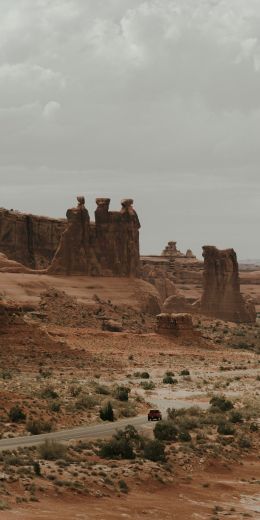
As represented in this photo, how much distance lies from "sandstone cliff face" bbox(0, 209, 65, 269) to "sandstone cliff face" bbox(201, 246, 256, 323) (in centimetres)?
1927

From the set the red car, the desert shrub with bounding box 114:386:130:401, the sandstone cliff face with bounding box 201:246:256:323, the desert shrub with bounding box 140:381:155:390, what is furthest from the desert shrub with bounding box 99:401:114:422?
the sandstone cliff face with bounding box 201:246:256:323

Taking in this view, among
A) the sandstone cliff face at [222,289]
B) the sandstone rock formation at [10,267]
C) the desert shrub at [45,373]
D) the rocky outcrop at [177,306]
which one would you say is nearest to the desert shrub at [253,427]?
the desert shrub at [45,373]

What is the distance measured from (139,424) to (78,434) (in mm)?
4405

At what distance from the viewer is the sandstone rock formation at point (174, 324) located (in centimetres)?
8281

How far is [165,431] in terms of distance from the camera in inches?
1452

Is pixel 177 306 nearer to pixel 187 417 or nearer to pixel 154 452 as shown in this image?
pixel 187 417

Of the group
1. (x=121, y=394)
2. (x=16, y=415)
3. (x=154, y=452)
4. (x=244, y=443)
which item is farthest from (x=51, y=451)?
(x=121, y=394)

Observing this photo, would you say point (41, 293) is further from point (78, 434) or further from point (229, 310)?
point (78, 434)

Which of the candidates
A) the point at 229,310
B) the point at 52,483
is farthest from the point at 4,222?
the point at 52,483

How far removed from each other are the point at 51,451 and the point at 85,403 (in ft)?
42.0

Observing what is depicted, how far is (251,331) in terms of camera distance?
344 ft

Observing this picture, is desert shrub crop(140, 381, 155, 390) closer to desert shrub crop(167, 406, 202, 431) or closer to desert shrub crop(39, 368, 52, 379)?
desert shrub crop(39, 368, 52, 379)

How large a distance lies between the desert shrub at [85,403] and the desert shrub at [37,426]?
5458 mm

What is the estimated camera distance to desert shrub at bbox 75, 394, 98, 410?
43.0m
